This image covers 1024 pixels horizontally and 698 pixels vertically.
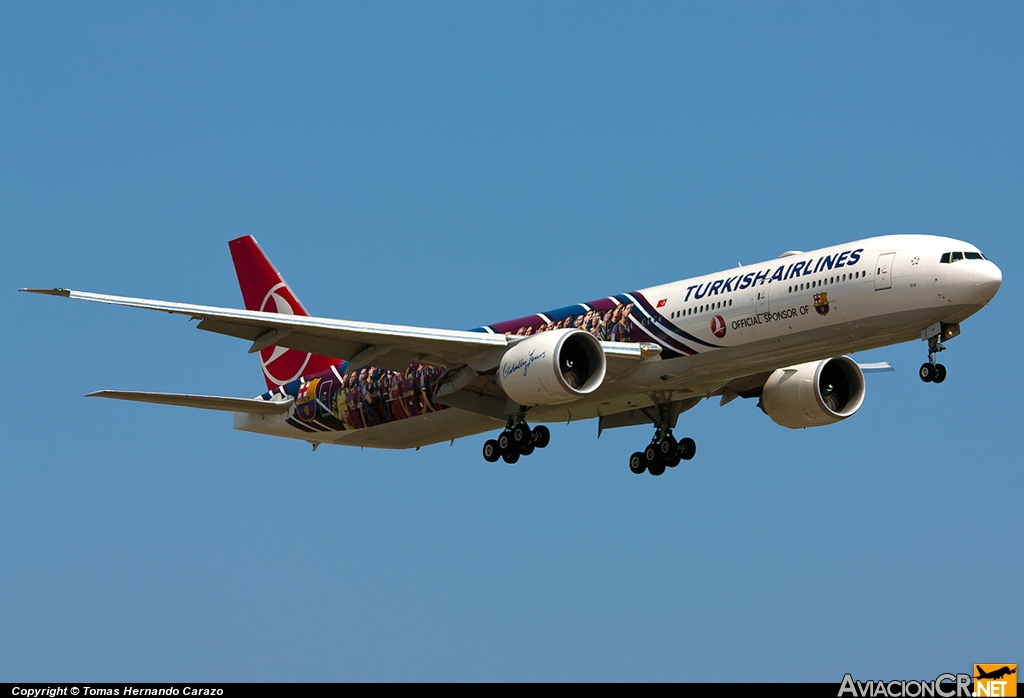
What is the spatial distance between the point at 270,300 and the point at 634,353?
16.1 metres

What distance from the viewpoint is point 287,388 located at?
156ft

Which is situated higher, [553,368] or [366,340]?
[366,340]

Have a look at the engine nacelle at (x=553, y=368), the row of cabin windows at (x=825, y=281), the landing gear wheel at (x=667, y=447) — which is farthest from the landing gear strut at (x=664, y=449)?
the row of cabin windows at (x=825, y=281)

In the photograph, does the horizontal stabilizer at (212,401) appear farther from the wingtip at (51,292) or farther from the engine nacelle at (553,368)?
the engine nacelle at (553,368)

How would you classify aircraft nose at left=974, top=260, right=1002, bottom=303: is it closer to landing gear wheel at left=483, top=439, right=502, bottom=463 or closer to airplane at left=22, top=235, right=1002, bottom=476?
airplane at left=22, top=235, right=1002, bottom=476

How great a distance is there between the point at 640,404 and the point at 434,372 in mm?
5893

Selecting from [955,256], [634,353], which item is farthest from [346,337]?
[955,256]

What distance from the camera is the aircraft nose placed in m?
34.9

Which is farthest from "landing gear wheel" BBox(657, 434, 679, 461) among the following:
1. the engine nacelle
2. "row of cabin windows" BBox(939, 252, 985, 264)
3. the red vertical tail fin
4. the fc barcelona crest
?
"row of cabin windows" BBox(939, 252, 985, 264)

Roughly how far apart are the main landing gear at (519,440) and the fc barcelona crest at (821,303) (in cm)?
892

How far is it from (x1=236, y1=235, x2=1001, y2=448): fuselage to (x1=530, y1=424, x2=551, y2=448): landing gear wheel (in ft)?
2.22

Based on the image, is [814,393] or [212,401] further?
[212,401]

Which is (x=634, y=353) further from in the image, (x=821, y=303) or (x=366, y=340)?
(x=366, y=340)

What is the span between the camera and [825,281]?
36469mm
